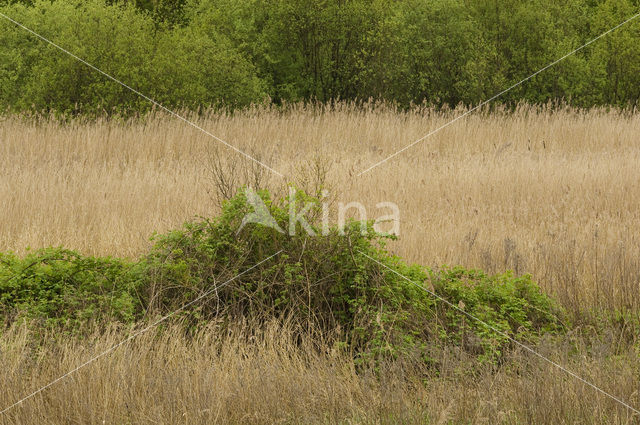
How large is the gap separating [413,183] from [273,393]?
661 cm

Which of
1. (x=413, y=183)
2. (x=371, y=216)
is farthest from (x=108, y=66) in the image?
→ (x=371, y=216)

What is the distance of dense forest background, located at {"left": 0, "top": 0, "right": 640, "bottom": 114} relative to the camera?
1537 cm

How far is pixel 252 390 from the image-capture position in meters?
3.95

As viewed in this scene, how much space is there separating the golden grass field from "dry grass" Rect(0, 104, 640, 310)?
1.3 inches

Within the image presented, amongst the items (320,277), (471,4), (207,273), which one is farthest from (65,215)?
(471,4)

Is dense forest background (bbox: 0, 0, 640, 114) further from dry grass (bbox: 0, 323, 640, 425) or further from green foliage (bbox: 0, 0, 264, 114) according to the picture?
dry grass (bbox: 0, 323, 640, 425)

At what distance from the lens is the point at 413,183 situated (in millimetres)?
10234

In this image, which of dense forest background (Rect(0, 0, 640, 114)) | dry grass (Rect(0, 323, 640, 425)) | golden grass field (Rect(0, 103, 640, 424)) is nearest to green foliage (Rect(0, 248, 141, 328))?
golden grass field (Rect(0, 103, 640, 424))

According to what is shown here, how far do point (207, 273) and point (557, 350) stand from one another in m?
2.55

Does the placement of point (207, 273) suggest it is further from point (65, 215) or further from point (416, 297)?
point (65, 215)

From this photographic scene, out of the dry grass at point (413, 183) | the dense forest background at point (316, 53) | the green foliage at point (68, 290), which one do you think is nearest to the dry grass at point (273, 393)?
the green foliage at point (68, 290)

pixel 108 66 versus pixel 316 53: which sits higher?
pixel 316 53

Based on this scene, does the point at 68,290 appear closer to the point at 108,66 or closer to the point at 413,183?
the point at 413,183

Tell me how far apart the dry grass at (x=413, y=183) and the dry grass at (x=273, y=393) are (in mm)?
1952
